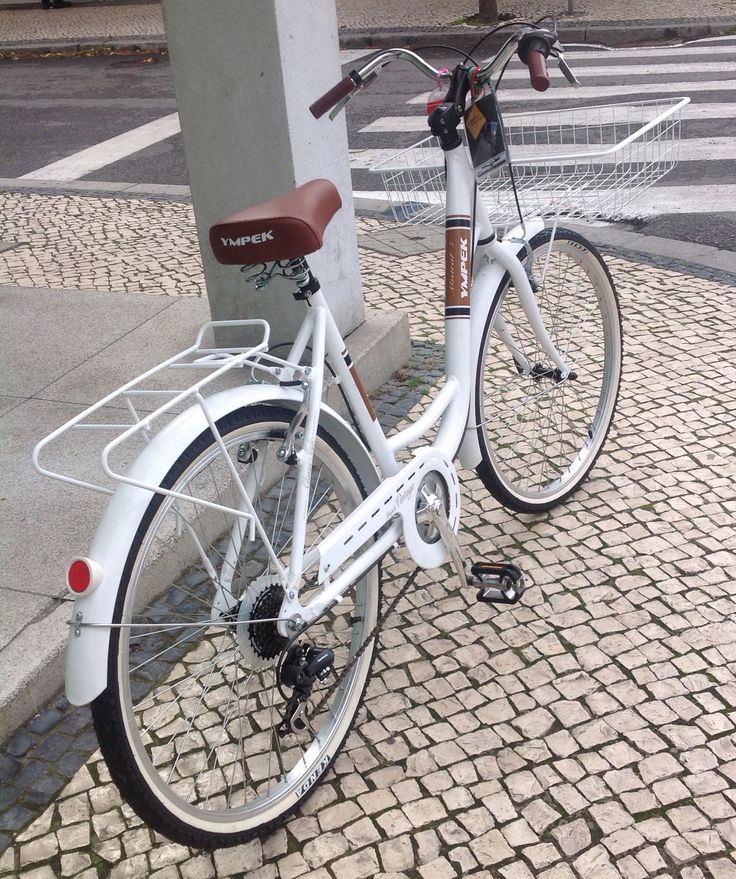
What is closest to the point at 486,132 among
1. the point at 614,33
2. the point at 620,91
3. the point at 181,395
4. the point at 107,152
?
the point at 181,395

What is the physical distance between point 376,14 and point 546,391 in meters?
12.9

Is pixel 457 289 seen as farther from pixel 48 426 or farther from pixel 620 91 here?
pixel 620 91

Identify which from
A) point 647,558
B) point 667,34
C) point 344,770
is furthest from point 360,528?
point 667,34

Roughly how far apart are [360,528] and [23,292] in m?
3.60

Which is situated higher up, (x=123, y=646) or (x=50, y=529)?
(x=123, y=646)

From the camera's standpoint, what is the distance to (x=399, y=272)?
595 cm

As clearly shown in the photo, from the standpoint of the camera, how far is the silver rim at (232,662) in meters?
2.28

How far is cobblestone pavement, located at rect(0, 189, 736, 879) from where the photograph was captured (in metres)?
2.38

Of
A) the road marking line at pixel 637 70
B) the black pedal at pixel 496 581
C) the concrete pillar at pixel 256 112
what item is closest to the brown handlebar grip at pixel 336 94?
the concrete pillar at pixel 256 112

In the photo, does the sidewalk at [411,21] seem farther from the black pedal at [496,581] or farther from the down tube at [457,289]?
the black pedal at [496,581]

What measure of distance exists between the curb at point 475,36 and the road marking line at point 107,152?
13.8 ft

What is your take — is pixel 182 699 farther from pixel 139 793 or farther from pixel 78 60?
pixel 78 60

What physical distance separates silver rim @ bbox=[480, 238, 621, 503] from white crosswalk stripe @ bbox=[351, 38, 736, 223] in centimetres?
230

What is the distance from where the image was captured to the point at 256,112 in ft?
12.9
